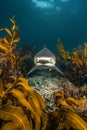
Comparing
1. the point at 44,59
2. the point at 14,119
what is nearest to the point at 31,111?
the point at 14,119

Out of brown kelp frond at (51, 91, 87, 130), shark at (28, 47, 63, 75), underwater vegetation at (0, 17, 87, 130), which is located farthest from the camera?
shark at (28, 47, 63, 75)

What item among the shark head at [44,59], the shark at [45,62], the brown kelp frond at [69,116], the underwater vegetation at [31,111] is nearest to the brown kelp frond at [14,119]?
the underwater vegetation at [31,111]

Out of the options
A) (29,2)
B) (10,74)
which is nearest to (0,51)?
(10,74)

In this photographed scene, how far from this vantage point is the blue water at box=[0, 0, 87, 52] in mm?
42656

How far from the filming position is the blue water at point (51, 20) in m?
42.7

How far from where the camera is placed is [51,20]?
51.6m

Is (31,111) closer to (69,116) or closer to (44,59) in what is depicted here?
(69,116)

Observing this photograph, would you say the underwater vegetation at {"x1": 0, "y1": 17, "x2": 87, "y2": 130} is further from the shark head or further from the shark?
the shark head

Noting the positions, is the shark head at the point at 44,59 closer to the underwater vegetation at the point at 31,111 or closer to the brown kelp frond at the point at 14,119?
the underwater vegetation at the point at 31,111

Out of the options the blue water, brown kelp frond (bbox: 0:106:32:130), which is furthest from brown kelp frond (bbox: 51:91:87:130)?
the blue water

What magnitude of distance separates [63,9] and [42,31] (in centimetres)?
776

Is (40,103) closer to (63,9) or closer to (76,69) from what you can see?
(76,69)

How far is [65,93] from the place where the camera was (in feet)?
15.2

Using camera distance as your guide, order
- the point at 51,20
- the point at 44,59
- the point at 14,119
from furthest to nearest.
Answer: the point at 51,20, the point at 44,59, the point at 14,119
